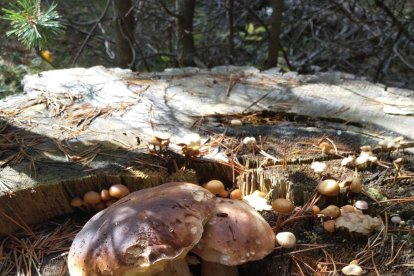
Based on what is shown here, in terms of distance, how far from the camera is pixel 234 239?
2.19m

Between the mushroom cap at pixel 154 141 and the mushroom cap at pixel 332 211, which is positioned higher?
the mushroom cap at pixel 154 141

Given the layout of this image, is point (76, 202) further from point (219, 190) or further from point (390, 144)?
point (390, 144)

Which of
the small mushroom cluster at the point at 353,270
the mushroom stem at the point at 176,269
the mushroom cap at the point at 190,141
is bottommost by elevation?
the mushroom stem at the point at 176,269

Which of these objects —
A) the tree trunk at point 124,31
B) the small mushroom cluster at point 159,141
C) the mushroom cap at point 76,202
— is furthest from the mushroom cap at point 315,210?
the tree trunk at point 124,31

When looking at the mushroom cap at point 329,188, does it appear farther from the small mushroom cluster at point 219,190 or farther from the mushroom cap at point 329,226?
the small mushroom cluster at point 219,190

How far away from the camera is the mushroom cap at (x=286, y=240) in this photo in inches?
93.4

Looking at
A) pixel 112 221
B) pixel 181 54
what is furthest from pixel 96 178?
pixel 181 54

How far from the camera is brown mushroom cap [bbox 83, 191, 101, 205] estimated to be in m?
2.68

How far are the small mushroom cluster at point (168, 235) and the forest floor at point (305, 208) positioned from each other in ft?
1.10

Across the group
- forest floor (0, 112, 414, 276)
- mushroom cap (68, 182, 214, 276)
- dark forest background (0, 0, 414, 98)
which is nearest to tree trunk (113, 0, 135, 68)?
dark forest background (0, 0, 414, 98)

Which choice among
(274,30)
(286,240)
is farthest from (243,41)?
(286,240)

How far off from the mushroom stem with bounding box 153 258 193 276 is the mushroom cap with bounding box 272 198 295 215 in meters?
0.60

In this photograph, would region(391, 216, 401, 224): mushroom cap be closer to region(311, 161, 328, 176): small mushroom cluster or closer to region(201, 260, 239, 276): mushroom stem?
region(311, 161, 328, 176): small mushroom cluster

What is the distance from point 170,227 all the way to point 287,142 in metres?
1.34
